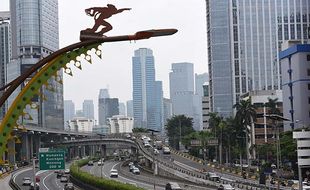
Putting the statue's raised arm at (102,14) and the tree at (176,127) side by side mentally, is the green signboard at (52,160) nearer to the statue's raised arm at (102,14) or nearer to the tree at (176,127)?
the statue's raised arm at (102,14)

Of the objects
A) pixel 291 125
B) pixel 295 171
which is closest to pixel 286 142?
pixel 295 171

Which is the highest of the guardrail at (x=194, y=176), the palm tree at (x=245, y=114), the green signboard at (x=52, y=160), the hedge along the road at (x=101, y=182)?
the palm tree at (x=245, y=114)

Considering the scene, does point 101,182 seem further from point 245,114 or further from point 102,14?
point 102,14

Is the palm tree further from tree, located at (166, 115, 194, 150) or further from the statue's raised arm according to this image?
the statue's raised arm

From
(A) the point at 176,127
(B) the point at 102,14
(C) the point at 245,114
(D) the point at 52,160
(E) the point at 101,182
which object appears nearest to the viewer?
(B) the point at 102,14

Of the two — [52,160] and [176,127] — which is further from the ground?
[176,127]

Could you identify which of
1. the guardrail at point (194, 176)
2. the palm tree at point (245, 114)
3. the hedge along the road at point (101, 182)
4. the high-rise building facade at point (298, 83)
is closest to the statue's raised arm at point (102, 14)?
the hedge along the road at point (101, 182)

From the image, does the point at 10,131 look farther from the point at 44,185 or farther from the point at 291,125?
the point at 291,125

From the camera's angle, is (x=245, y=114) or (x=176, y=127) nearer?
(x=245, y=114)

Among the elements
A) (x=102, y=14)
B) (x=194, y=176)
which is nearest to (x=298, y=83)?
(x=194, y=176)

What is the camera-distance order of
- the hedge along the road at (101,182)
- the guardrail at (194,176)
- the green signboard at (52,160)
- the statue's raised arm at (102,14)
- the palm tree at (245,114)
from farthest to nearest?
1. the palm tree at (245,114)
2. the guardrail at (194,176)
3. the green signboard at (52,160)
4. the hedge along the road at (101,182)
5. the statue's raised arm at (102,14)

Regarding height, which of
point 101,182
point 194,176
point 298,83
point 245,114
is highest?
point 298,83

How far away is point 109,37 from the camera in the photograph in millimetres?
18438

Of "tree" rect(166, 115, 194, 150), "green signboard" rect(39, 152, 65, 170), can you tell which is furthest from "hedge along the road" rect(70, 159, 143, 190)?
"tree" rect(166, 115, 194, 150)
